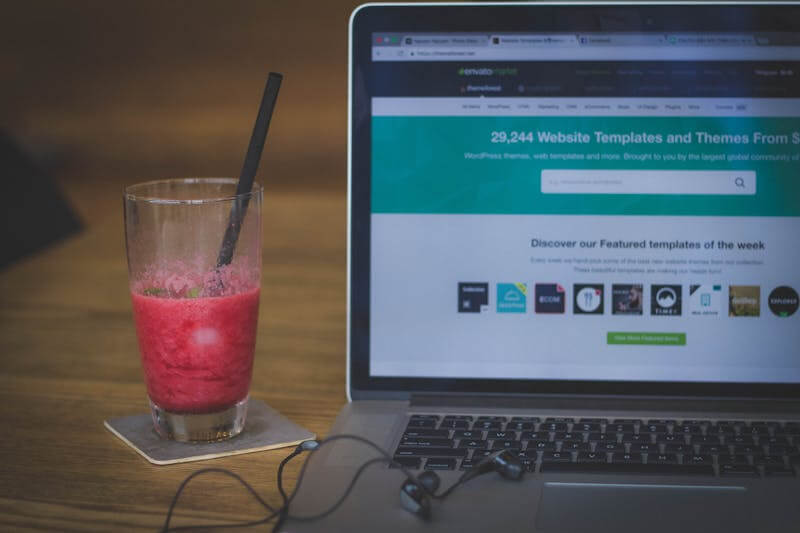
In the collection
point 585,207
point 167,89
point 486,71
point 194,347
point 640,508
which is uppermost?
point 167,89

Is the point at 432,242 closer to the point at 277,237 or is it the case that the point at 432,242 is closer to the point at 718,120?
the point at 718,120

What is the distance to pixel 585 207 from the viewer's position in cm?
89

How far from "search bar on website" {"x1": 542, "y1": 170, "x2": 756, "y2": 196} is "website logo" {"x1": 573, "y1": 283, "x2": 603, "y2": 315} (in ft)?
0.29

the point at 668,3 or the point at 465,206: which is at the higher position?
the point at 668,3

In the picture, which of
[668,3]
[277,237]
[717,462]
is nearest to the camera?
[717,462]

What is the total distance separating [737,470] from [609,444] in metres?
Answer: 0.10

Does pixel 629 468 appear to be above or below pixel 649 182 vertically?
below

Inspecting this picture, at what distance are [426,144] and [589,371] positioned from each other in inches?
10.4

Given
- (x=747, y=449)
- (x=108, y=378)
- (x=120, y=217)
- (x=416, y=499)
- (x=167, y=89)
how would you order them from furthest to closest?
(x=167, y=89), (x=120, y=217), (x=108, y=378), (x=747, y=449), (x=416, y=499)

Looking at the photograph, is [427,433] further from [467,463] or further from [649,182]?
[649,182]

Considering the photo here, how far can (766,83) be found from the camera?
875 millimetres

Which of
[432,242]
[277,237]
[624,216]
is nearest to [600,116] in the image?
[624,216]

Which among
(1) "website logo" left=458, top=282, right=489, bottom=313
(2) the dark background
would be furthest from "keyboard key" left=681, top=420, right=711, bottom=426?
(2) the dark background

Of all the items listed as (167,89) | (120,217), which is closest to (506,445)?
(120,217)
